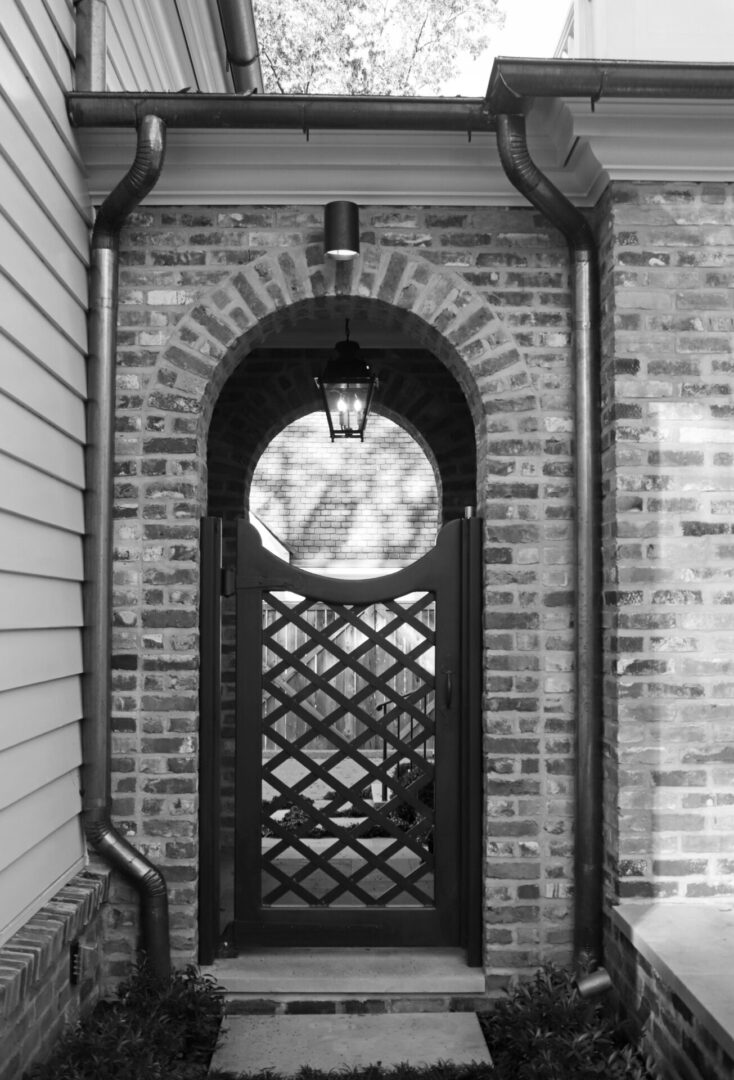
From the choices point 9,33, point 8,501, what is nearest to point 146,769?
point 8,501

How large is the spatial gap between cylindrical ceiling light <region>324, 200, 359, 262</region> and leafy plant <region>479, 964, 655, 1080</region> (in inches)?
107

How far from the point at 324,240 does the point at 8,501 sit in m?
1.61

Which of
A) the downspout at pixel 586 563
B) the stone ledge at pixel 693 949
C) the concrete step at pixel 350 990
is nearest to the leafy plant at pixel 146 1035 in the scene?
the concrete step at pixel 350 990

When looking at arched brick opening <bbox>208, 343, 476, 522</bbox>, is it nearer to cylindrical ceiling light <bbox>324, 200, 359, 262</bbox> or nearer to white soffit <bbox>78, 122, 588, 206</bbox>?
white soffit <bbox>78, 122, 588, 206</bbox>

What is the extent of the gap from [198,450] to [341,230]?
0.99 meters

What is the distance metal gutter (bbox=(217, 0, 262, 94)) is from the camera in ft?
18.1

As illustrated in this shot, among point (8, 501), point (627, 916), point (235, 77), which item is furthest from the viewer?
point (235, 77)

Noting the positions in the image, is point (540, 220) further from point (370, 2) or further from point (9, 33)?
point (370, 2)

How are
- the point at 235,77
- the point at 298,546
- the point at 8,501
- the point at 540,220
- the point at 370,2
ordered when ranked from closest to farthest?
the point at 8,501 < the point at 540,220 < the point at 235,77 < the point at 370,2 < the point at 298,546

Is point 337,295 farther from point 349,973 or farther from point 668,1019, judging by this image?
point 668,1019

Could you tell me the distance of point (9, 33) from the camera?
295cm

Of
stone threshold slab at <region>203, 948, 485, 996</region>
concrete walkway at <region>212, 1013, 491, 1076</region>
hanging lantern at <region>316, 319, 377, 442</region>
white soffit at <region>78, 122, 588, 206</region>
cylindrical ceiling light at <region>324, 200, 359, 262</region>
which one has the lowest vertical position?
concrete walkway at <region>212, 1013, 491, 1076</region>

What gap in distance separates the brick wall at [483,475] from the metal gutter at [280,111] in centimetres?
37

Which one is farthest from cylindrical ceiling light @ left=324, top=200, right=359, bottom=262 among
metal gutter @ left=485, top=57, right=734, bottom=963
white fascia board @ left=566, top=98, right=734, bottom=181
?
white fascia board @ left=566, top=98, right=734, bottom=181
